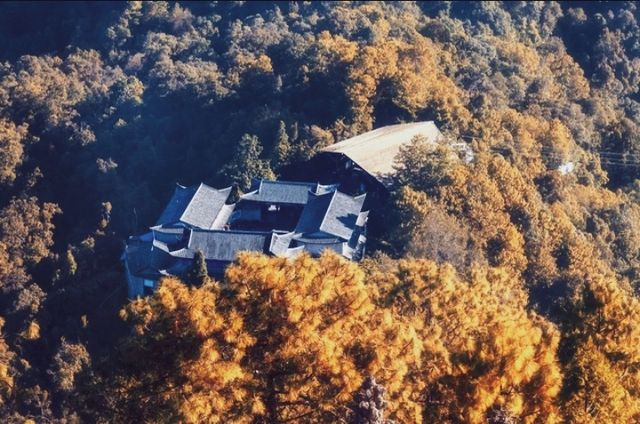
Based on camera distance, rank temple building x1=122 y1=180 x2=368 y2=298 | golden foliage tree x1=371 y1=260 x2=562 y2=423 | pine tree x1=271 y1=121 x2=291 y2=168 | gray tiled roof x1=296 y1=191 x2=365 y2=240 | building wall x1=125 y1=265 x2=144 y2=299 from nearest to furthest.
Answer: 1. golden foliage tree x1=371 y1=260 x2=562 y2=423
2. temple building x1=122 y1=180 x2=368 y2=298
3. gray tiled roof x1=296 y1=191 x2=365 y2=240
4. building wall x1=125 y1=265 x2=144 y2=299
5. pine tree x1=271 y1=121 x2=291 y2=168

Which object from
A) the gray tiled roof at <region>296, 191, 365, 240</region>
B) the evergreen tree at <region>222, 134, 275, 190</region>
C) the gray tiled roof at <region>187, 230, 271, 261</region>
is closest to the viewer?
the gray tiled roof at <region>187, 230, 271, 261</region>

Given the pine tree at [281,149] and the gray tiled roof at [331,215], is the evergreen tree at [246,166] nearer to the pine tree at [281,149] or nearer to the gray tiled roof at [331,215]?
the pine tree at [281,149]

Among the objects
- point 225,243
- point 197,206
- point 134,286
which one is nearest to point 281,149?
point 197,206

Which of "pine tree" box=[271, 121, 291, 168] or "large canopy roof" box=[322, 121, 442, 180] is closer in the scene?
"large canopy roof" box=[322, 121, 442, 180]

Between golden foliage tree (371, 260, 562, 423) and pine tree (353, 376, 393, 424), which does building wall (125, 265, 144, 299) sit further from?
pine tree (353, 376, 393, 424)

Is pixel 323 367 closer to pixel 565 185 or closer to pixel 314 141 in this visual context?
pixel 314 141

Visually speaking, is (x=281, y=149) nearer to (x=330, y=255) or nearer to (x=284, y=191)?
(x=284, y=191)

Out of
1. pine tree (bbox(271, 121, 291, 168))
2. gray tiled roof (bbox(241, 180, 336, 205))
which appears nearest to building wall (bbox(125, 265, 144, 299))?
gray tiled roof (bbox(241, 180, 336, 205))
